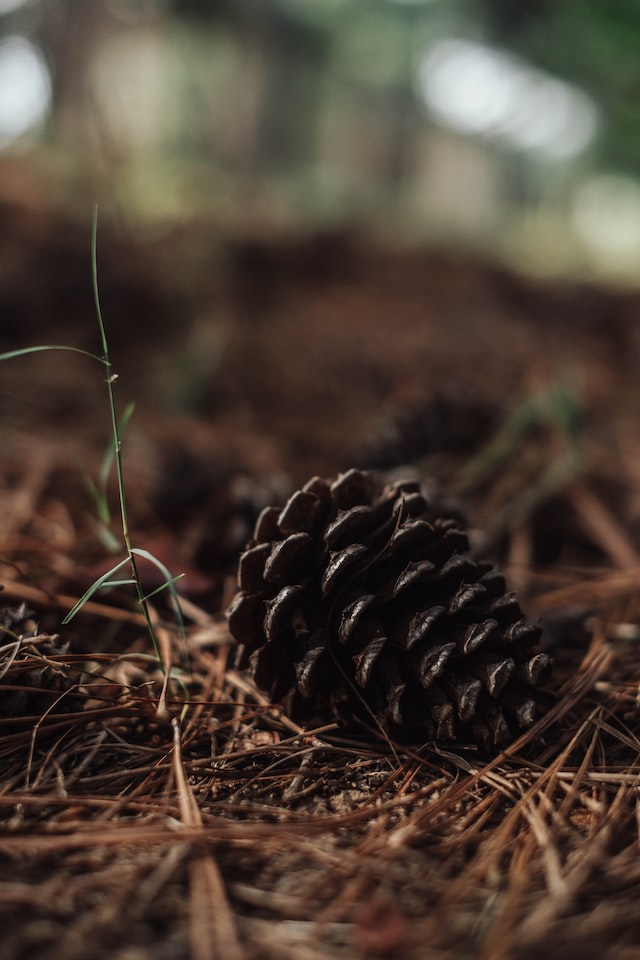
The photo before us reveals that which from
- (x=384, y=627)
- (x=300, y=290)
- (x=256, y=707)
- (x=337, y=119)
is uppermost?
(x=337, y=119)

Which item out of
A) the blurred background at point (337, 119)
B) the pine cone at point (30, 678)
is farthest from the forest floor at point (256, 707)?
the blurred background at point (337, 119)

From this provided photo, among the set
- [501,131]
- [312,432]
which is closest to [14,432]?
A: [312,432]

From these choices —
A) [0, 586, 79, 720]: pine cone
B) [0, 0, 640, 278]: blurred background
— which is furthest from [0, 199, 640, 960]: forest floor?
[0, 0, 640, 278]: blurred background

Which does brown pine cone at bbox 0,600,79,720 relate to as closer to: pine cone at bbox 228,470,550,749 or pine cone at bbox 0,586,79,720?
pine cone at bbox 0,586,79,720

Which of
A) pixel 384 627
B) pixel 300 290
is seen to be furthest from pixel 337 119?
pixel 384 627

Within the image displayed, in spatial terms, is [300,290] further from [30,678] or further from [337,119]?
[337,119]

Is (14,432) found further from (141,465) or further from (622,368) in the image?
(622,368)
